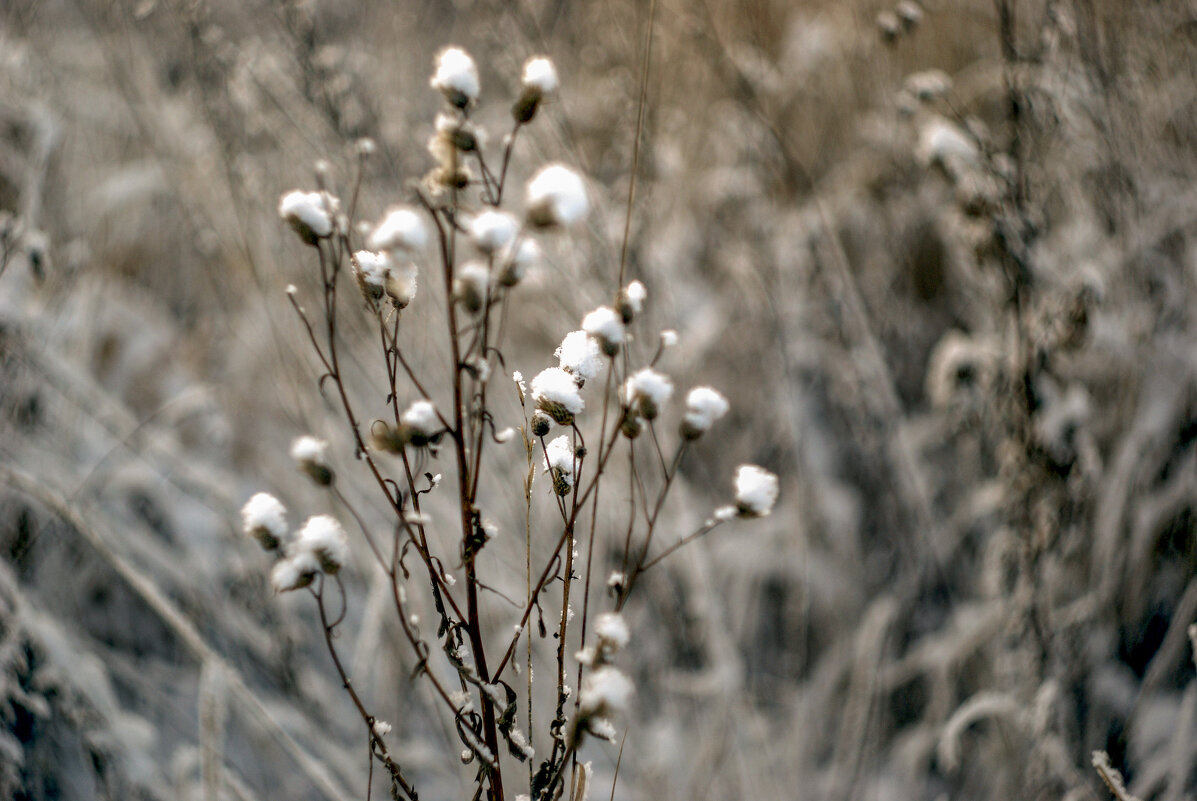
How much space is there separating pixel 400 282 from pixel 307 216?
0.08 m

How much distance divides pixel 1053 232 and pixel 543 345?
1.30 metres

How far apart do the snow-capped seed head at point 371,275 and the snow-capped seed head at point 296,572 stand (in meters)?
0.20

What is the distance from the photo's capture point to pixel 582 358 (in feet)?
1.69

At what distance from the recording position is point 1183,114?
51.1 inches

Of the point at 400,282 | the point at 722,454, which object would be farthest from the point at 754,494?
the point at 722,454

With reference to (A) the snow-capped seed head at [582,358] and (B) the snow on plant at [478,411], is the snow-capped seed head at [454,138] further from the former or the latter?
(A) the snow-capped seed head at [582,358]

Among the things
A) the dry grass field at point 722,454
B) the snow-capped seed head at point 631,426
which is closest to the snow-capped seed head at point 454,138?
the snow-capped seed head at point 631,426

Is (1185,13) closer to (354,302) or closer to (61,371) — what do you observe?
(354,302)

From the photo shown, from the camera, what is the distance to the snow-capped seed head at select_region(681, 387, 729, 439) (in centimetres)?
47

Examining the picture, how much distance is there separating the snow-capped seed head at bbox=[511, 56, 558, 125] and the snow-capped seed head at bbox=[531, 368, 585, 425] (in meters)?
0.18

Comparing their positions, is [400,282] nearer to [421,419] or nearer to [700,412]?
[421,419]

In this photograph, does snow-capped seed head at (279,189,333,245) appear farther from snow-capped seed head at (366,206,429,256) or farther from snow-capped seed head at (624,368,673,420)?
snow-capped seed head at (624,368,673,420)

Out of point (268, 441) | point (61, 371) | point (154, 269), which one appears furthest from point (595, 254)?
point (154, 269)

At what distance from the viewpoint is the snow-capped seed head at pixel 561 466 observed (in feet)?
1.70
